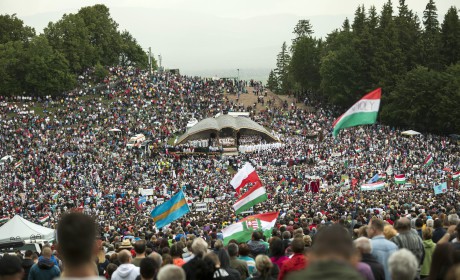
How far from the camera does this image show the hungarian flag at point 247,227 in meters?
15.3

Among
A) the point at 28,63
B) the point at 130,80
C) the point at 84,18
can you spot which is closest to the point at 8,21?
the point at 84,18

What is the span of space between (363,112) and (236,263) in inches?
460

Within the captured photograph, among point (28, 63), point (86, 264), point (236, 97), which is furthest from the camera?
point (28, 63)

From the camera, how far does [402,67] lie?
2539 inches

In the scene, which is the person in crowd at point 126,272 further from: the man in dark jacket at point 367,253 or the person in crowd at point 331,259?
the person in crowd at point 331,259

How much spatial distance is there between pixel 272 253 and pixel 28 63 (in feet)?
237

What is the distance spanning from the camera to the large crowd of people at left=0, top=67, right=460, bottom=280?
2111cm

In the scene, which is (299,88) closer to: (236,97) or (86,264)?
(236,97)

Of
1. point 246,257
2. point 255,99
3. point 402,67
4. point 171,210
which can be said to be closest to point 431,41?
point 402,67

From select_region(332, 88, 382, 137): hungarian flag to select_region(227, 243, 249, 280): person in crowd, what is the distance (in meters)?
10.9

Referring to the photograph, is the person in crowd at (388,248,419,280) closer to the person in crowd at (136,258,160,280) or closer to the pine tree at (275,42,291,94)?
the person in crowd at (136,258,160,280)

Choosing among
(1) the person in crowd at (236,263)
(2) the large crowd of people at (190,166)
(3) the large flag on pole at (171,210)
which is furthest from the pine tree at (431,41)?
(1) the person in crowd at (236,263)

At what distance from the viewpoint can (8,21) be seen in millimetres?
93500

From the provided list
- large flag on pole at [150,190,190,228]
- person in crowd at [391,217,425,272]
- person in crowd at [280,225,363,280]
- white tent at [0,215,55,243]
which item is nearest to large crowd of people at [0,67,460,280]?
person in crowd at [391,217,425,272]
